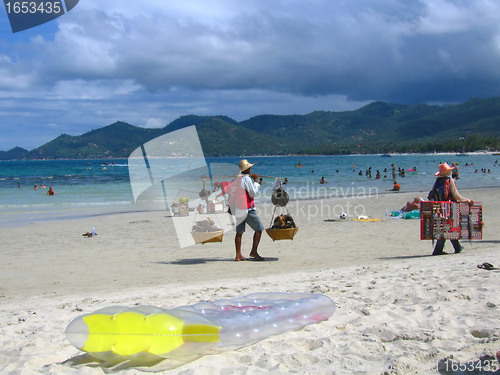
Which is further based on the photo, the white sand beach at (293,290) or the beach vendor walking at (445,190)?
the beach vendor walking at (445,190)

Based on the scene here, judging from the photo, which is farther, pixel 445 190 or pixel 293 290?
pixel 445 190

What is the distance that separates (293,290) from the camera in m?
5.80

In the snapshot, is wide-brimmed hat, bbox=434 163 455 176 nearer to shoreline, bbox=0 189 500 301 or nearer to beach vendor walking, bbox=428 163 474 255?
beach vendor walking, bbox=428 163 474 255

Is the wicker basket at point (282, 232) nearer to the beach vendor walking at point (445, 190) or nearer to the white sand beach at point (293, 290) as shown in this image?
the white sand beach at point (293, 290)

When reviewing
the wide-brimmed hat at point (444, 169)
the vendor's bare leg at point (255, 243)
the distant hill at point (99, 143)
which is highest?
the distant hill at point (99, 143)

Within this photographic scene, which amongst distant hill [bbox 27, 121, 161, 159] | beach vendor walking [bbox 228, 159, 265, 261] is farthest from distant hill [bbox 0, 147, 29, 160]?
beach vendor walking [bbox 228, 159, 265, 261]

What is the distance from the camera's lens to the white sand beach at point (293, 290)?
3.57 metres

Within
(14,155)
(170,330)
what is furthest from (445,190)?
(14,155)

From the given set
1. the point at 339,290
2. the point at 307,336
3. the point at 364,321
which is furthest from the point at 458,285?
the point at 307,336

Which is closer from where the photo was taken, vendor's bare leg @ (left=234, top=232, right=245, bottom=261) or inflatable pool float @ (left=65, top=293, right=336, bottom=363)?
inflatable pool float @ (left=65, top=293, right=336, bottom=363)

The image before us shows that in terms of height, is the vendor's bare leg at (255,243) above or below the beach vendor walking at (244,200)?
below

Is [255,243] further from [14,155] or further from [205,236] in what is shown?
[14,155]

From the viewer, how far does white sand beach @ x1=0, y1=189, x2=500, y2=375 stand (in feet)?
11.7

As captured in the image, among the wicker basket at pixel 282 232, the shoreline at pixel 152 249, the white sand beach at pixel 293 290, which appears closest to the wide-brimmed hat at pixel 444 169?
the white sand beach at pixel 293 290
